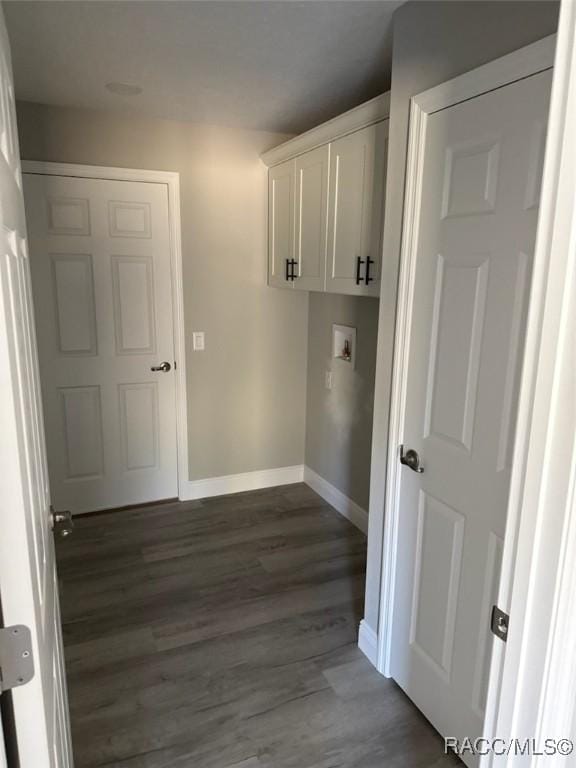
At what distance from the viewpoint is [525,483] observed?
2.67 ft

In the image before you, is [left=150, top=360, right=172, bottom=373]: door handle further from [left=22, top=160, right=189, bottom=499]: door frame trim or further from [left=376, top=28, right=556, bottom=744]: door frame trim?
[left=376, top=28, right=556, bottom=744]: door frame trim

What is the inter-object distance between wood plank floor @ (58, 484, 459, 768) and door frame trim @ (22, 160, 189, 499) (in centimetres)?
47

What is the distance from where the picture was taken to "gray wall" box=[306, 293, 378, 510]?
3115 millimetres

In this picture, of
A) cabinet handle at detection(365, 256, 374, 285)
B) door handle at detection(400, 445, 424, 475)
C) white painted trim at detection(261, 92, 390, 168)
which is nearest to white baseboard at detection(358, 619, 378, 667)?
door handle at detection(400, 445, 424, 475)

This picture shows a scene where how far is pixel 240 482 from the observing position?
3.83m

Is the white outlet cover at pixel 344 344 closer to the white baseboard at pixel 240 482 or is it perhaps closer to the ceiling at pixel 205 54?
the white baseboard at pixel 240 482

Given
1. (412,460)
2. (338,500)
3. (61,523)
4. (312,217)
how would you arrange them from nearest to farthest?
(61,523) → (412,460) → (312,217) → (338,500)

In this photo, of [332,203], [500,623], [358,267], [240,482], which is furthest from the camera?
[240,482]

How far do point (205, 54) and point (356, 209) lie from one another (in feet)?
2.94

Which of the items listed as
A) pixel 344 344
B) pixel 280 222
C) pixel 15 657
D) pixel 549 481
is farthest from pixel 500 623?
pixel 280 222

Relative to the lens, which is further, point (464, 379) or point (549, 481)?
point (464, 379)

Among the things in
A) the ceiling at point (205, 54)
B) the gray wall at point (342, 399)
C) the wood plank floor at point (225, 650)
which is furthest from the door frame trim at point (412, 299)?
the gray wall at point (342, 399)

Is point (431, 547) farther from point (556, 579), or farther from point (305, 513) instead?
point (305, 513)

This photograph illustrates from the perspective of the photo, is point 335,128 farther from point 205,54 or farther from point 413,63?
point 413,63
